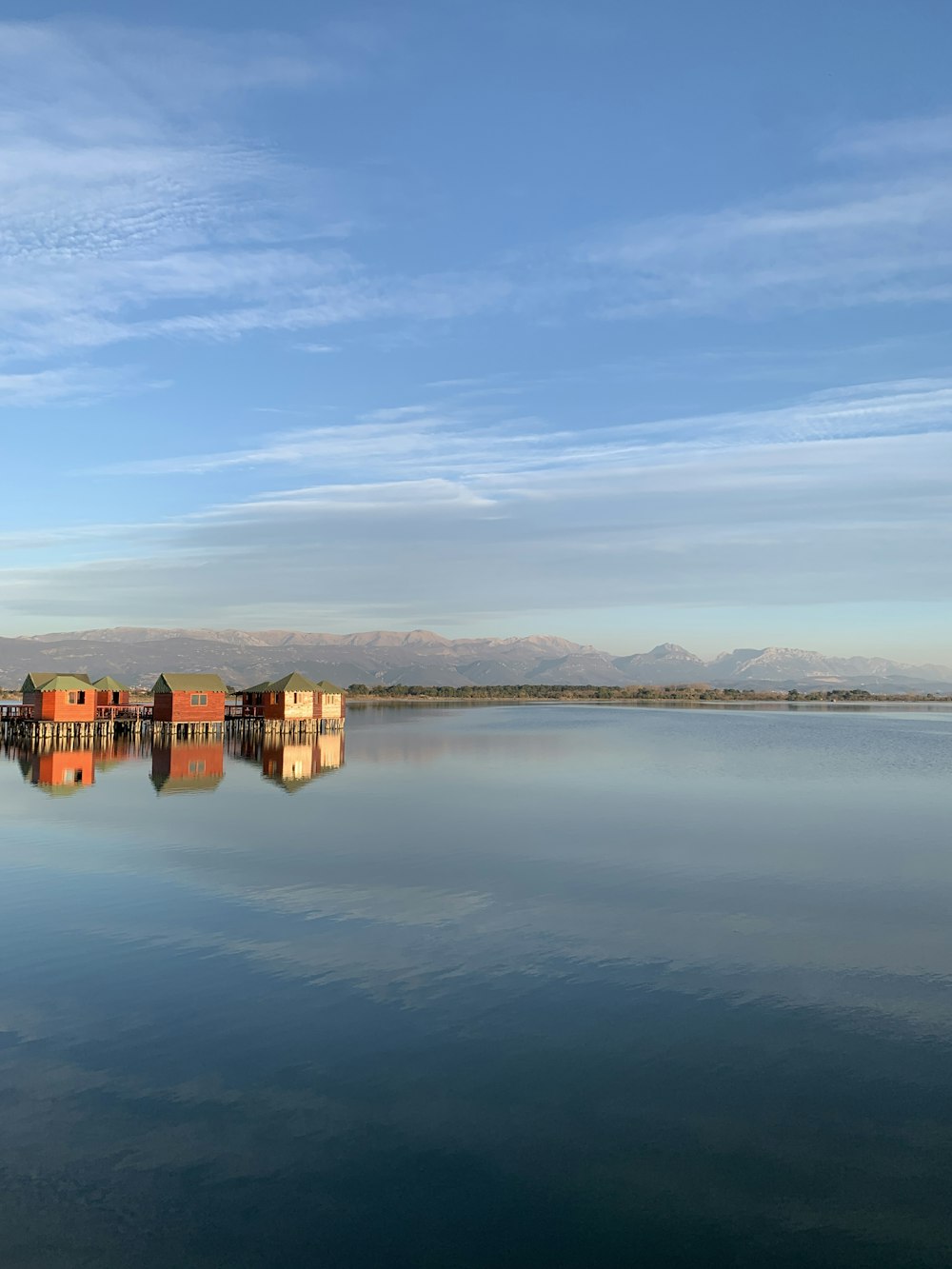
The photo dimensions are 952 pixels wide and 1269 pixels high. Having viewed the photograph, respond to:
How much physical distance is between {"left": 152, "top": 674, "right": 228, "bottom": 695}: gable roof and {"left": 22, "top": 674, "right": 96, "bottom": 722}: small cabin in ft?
16.7

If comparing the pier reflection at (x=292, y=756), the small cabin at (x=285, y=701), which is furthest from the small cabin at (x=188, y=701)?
the small cabin at (x=285, y=701)

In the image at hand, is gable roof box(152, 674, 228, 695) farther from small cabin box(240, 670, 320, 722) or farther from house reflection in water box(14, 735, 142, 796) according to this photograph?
house reflection in water box(14, 735, 142, 796)

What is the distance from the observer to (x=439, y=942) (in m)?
18.4

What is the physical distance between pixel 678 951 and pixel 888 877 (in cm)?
986

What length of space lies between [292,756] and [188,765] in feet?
29.4

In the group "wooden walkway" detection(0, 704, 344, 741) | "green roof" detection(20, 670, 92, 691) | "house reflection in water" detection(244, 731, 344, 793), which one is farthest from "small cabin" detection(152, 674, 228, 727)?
"green roof" detection(20, 670, 92, 691)

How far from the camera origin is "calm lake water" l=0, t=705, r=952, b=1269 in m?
9.22

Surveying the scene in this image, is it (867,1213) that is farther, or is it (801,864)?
(801,864)

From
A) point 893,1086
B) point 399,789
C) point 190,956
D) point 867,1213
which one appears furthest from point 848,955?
point 399,789

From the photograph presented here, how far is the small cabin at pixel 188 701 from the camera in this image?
75.8m

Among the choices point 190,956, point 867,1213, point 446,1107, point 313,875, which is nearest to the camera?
point 867,1213

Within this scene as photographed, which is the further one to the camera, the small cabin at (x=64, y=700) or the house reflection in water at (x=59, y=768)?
the small cabin at (x=64, y=700)

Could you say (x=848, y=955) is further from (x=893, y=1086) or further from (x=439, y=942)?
(x=439, y=942)

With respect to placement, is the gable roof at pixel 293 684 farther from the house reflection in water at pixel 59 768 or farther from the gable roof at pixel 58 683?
the house reflection in water at pixel 59 768
